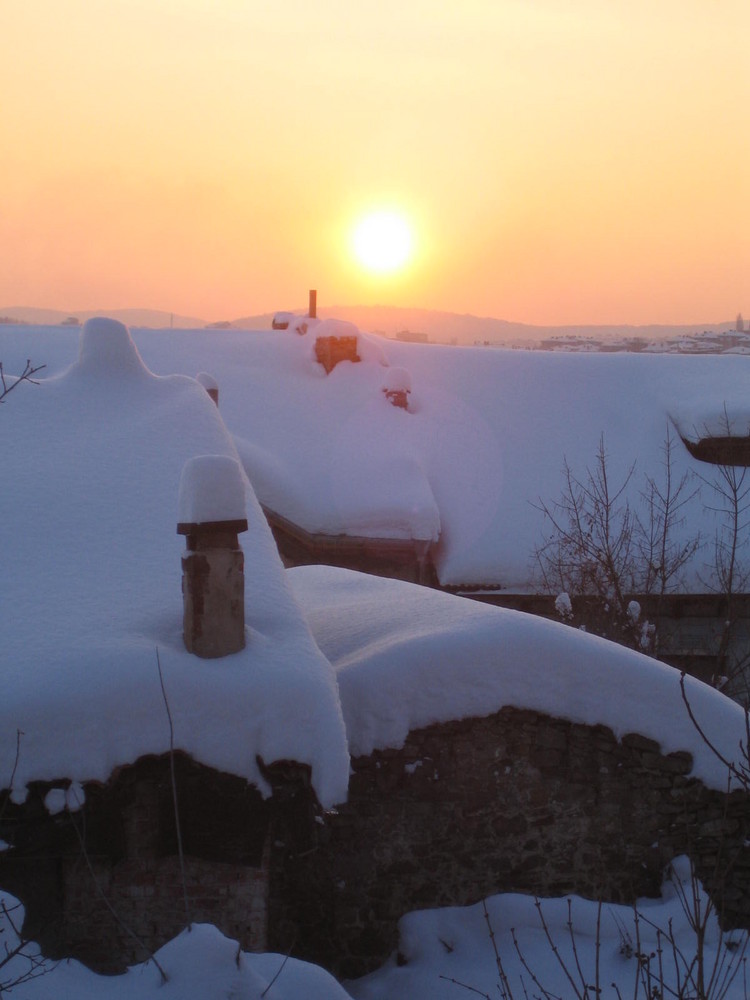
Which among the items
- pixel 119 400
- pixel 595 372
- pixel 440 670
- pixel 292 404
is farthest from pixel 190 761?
pixel 595 372

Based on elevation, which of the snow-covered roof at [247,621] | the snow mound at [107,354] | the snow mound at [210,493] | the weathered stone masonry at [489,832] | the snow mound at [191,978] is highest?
the snow mound at [107,354]

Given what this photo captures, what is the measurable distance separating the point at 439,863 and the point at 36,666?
10.4 ft

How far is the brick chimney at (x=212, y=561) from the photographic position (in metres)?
4.80

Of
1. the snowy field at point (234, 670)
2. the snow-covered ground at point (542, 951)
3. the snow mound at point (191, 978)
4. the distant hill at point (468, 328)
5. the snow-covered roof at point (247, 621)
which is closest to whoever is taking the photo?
the snow mound at point (191, 978)

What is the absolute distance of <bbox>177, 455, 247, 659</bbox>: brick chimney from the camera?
4.80 meters

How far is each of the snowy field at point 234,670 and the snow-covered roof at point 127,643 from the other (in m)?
0.01


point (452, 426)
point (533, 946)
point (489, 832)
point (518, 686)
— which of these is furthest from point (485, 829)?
point (452, 426)

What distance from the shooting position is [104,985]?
343 cm

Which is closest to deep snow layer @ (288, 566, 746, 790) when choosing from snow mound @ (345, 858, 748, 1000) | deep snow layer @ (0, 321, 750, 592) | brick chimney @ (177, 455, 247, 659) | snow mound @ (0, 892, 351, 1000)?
snow mound @ (345, 858, 748, 1000)

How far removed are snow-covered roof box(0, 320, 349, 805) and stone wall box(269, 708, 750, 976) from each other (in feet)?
5.14

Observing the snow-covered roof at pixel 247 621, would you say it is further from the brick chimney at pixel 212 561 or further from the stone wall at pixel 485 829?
the stone wall at pixel 485 829

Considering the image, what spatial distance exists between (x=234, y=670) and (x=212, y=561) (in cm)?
58

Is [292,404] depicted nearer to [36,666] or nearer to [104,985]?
[36,666]

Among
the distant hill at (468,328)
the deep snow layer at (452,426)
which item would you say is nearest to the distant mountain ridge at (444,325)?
the distant hill at (468,328)
